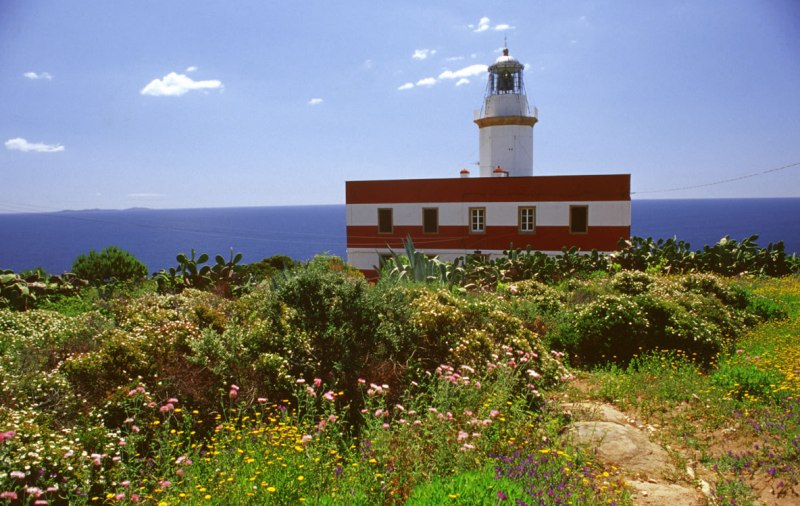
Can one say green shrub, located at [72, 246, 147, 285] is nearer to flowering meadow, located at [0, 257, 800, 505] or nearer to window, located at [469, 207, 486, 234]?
flowering meadow, located at [0, 257, 800, 505]

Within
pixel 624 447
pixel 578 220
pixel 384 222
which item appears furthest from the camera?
pixel 384 222

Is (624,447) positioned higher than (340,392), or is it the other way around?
(340,392)

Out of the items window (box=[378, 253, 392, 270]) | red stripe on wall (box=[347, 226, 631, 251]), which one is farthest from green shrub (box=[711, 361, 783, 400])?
red stripe on wall (box=[347, 226, 631, 251])

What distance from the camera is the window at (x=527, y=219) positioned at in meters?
26.5

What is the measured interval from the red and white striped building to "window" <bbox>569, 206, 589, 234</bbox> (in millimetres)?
45

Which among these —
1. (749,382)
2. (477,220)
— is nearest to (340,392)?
(749,382)

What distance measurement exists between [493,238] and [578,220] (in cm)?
415

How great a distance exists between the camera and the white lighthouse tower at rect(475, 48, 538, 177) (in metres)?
32.1

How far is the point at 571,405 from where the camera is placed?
23.8 ft

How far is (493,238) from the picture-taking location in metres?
27.2

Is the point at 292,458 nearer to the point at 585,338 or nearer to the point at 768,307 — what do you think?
the point at 585,338

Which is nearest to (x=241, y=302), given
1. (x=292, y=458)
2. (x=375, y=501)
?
(x=292, y=458)

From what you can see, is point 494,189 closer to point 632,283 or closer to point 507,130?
point 507,130

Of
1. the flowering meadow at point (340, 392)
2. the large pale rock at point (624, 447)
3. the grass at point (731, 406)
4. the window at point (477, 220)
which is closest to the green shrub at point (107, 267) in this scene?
the flowering meadow at point (340, 392)
